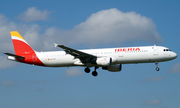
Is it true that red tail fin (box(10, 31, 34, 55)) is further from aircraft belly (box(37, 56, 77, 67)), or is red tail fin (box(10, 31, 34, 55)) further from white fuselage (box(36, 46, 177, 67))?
white fuselage (box(36, 46, 177, 67))

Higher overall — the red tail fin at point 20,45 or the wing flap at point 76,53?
the red tail fin at point 20,45

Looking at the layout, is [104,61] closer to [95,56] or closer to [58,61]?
[95,56]

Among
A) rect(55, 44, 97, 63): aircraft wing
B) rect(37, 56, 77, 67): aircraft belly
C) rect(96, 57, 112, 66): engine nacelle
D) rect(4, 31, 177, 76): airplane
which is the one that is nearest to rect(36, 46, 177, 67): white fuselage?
rect(4, 31, 177, 76): airplane

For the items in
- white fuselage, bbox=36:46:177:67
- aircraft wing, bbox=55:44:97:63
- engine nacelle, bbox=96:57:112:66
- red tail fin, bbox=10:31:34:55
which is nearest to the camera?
aircraft wing, bbox=55:44:97:63

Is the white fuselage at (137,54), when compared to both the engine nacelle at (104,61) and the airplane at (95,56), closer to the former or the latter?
the airplane at (95,56)

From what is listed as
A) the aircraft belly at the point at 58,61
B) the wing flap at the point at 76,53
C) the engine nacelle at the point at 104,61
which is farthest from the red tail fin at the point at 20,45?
the engine nacelle at the point at 104,61

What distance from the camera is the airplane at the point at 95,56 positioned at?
4612 centimetres

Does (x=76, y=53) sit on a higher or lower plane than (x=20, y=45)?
lower

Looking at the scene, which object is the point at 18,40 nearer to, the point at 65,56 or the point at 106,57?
the point at 65,56

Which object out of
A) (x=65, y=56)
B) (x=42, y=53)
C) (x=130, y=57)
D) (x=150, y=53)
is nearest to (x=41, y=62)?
(x=42, y=53)

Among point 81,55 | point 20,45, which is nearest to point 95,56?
point 81,55

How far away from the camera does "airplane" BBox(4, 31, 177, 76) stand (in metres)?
46.1

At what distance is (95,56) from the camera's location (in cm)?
4753

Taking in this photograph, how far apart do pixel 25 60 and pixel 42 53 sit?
329cm
